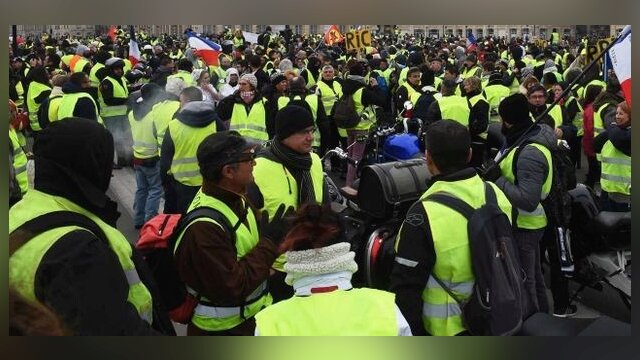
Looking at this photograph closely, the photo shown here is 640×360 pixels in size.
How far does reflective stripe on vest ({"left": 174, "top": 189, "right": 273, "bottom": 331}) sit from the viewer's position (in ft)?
10.00

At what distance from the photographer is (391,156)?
7.23 metres

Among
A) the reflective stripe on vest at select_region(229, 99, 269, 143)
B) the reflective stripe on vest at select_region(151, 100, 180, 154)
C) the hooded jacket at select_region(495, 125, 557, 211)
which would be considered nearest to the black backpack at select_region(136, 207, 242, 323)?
the hooded jacket at select_region(495, 125, 557, 211)

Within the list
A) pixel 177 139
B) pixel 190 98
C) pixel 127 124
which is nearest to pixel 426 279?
pixel 177 139

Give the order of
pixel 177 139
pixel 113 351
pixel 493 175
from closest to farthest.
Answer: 1. pixel 113 351
2. pixel 493 175
3. pixel 177 139

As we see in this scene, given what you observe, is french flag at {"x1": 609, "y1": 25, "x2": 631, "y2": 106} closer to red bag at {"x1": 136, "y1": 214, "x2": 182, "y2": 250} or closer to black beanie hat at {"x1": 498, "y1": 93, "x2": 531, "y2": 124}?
black beanie hat at {"x1": 498, "y1": 93, "x2": 531, "y2": 124}

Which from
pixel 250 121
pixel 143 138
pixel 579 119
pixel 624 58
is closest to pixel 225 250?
pixel 624 58

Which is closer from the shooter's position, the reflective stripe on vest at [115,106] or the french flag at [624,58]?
the french flag at [624,58]

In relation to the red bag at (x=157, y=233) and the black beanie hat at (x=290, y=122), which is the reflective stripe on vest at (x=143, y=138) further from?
the red bag at (x=157, y=233)

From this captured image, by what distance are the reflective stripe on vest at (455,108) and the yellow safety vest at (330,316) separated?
5535mm

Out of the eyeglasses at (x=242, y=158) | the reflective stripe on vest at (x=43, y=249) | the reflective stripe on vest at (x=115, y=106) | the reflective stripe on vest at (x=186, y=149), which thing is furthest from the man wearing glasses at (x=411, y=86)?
the reflective stripe on vest at (x=43, y=249)

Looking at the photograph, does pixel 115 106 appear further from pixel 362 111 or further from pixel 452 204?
pixel 452 204

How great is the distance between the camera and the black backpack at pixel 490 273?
117 inches
